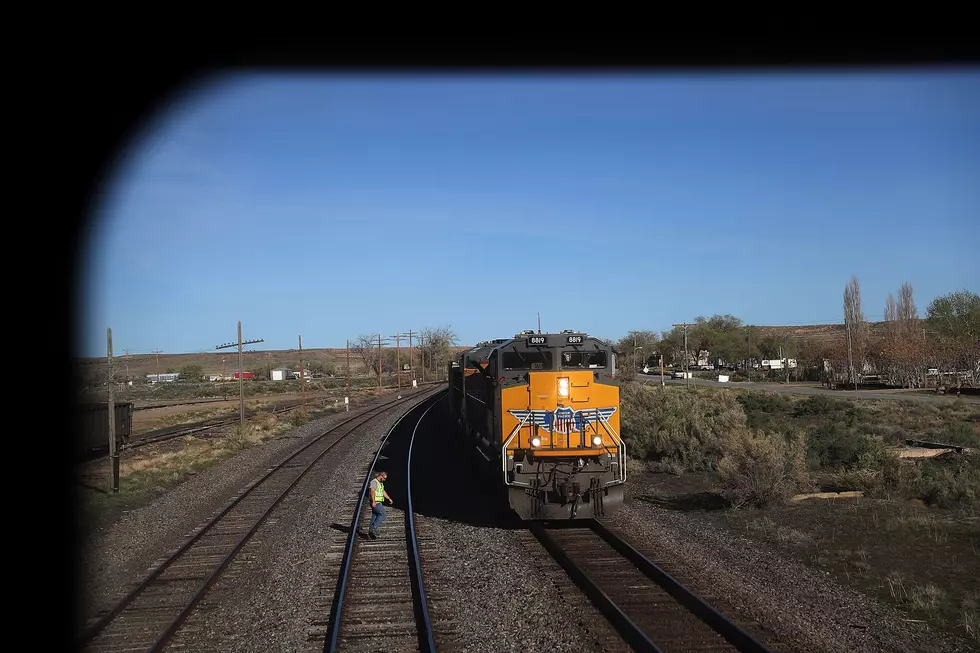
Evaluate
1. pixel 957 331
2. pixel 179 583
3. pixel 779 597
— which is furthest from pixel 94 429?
pixel 957 331

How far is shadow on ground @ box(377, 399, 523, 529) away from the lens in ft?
47.9

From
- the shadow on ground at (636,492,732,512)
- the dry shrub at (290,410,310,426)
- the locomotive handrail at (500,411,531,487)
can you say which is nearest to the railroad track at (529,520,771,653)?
the locomotive handrail at (500,411,531,487)

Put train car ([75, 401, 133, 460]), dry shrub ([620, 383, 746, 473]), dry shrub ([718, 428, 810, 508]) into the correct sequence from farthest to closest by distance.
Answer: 1. train car ([75, 401, 133, 460])
2. dry shrub ([620, 383, 746, 473])
3. dry shrub ([718, 428, 810, 508])

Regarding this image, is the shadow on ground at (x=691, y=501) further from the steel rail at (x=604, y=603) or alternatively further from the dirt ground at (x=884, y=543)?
the steel rail at (x=604, y=603)

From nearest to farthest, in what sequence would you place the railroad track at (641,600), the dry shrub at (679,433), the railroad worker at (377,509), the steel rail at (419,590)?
the railroad track at (641,600) → the steel rail at (419,590) → the railroad worker at (377,509) → the dry shrub at (679,433)

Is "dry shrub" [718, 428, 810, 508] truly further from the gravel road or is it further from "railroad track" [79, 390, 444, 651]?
"railroad track" [79, 390, 444, 651]

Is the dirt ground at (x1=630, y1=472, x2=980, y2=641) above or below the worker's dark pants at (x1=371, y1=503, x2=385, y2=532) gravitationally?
below

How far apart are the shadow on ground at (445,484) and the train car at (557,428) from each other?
3.36 ft

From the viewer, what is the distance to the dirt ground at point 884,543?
29.1 feet

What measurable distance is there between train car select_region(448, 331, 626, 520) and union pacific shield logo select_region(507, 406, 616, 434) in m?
0.02

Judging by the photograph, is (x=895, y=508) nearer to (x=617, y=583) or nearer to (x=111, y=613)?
(x=617, y=583)

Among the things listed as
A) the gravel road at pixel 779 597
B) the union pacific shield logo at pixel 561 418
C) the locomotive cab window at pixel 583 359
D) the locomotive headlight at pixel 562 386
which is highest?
the locomotive cab window at pixel 583 359

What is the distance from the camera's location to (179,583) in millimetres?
10312

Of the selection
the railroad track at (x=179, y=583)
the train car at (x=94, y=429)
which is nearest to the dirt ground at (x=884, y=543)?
the railroad track at (x=179, y=583)
